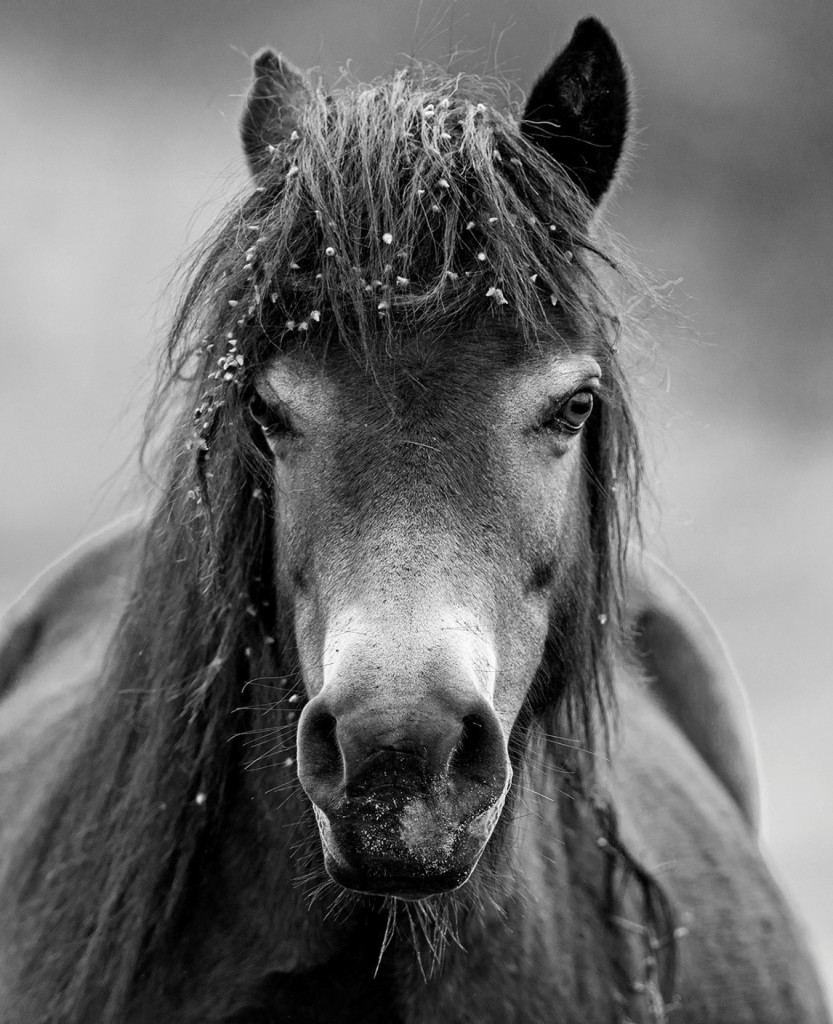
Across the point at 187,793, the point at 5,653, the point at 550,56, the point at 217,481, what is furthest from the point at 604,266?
the point at 5,653

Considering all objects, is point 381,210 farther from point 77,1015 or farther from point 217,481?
point 77,1015

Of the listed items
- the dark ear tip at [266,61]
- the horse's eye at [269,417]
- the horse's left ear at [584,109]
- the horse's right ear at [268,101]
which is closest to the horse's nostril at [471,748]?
the horse's eye at [269,417]

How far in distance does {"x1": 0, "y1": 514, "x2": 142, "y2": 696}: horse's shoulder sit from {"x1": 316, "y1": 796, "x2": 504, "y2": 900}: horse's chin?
6.73 feet

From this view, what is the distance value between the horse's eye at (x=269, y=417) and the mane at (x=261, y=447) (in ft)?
0.12

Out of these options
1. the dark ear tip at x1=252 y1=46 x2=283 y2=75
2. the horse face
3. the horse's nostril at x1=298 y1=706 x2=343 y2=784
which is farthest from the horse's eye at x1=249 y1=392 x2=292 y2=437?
the dark ear tip at x1=252 y1=46 x2=283 y2=75

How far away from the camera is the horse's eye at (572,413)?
6.90ft

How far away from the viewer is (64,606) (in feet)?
12.3

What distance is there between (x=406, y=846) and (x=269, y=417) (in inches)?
34.5

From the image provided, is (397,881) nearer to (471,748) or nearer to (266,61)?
(471,748)

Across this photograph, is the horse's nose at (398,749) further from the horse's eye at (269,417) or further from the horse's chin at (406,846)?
the horse's eye at (269,417)

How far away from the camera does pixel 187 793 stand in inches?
92.2

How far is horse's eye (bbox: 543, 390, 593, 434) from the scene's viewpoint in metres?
2.10

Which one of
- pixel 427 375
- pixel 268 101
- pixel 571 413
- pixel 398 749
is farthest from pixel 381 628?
pixel 268 101

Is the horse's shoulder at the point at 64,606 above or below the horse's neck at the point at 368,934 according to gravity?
above
